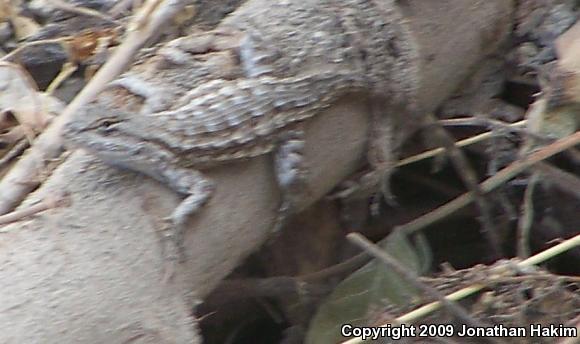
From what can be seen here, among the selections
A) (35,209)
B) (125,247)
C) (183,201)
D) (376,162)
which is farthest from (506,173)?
(35,209)

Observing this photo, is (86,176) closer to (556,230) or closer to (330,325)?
(330,325)

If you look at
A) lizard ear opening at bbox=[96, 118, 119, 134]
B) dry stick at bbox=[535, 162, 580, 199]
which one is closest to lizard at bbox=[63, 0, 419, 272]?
lizard ear opening at bbox=[96, 118, 119, 134]

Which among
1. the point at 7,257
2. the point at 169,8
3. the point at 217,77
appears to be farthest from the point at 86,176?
the point at 169,8

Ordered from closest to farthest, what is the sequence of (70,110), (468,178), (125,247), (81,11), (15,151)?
(125,247)
(70,110)
(15,151)
(468,178)
(81,11)

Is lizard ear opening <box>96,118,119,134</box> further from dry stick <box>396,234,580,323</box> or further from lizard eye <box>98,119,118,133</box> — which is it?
dry stick <box>396,234,580,323</box>

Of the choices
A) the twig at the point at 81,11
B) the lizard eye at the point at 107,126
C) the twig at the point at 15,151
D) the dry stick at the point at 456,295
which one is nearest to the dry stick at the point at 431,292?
the dry stick at the point at 456,295

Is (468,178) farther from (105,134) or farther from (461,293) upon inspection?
(105,134)

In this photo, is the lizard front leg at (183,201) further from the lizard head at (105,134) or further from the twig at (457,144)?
the twig at (457,144)
